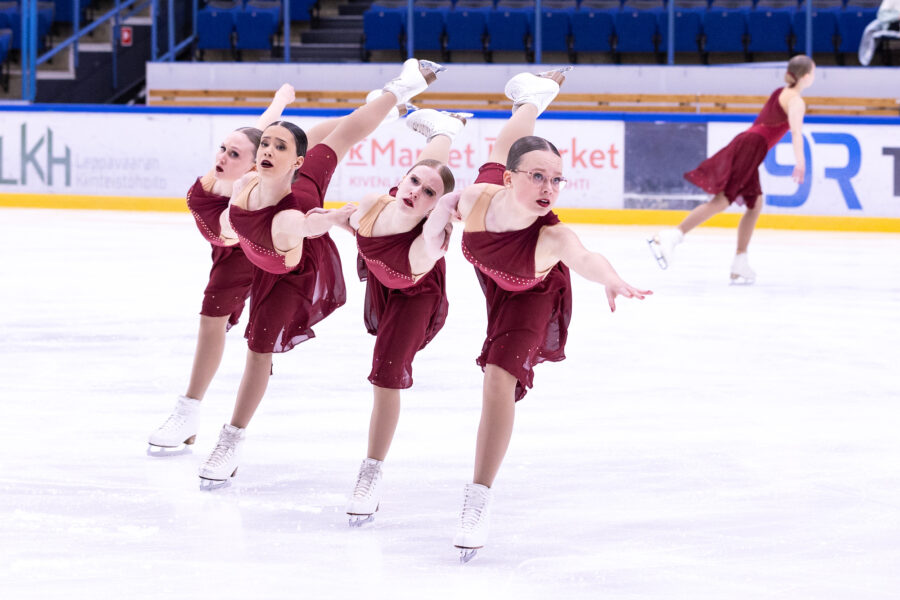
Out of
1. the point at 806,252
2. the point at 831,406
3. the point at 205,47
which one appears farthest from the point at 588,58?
the point at 831,406

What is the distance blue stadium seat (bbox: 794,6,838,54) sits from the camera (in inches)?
639

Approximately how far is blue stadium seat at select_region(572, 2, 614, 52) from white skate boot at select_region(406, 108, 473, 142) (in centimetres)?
1325

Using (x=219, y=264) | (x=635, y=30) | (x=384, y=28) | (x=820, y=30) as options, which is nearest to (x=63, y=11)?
(x=384, y=28)

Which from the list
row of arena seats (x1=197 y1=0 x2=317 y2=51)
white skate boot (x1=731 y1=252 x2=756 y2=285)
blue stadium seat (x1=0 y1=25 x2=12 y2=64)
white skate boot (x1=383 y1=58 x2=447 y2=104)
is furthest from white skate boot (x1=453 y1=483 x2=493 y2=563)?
blue stadium seat (x1=0 y1=25 x2=12 y2=64)

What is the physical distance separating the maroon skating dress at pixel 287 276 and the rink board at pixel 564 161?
26.7 ft

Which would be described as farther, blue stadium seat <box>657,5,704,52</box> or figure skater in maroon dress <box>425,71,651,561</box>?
blue stadium seat <box>657,5,704,52</box>

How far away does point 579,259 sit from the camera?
282cm

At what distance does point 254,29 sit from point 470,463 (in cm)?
1428

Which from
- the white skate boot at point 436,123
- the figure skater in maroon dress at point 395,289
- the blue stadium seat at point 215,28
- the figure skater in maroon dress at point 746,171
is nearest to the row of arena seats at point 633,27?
the blue stadium seat at point 215,28

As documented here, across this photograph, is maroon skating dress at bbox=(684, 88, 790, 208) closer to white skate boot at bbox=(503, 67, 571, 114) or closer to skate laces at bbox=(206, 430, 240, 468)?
white skate boot at bbox=(503, 67, 571, 114)

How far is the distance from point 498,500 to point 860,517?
3.14 feet

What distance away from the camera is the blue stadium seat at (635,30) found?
1653 cm

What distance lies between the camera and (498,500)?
349 cm

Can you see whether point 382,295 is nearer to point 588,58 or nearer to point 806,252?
point 806,252
